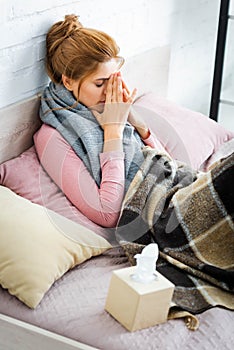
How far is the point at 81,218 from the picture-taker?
1948mm

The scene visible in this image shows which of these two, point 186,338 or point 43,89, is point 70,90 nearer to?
point 43,89

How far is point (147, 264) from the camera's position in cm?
159

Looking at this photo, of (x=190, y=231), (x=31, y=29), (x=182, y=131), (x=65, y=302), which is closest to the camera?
(x=65, y=302)

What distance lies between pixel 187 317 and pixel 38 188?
0.59 m

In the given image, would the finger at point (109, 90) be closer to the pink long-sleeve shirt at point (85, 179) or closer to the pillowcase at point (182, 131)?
the pink long-sleeve shirt at point (85, 179)

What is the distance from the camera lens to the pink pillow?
195cm

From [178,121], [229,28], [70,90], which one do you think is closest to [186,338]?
[70,90]

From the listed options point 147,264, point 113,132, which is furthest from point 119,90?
point 147,264

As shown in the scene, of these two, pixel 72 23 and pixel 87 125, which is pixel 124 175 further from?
pixel 72 23

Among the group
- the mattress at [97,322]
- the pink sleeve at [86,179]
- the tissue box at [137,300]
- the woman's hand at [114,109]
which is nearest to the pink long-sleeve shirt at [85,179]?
the pink sleeve at [86,179]

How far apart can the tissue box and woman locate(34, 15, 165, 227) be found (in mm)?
368

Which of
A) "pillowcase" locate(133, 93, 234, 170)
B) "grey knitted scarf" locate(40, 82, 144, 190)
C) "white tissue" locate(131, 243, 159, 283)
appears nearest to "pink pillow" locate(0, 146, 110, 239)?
"grey knitted scarf" locate(40, 82, 144, 190)

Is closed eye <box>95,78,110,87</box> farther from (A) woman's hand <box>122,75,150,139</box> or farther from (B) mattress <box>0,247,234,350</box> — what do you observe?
(B) mattress <box>0,247,234,350</box>

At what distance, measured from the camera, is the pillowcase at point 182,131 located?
8.02 feet
